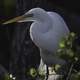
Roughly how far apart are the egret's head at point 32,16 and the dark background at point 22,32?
0.25 metres

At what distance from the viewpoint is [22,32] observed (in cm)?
248

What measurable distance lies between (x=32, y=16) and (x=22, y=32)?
2.01 ft

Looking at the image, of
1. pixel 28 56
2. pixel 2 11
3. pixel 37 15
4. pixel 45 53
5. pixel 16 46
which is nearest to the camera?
pixel 37 15

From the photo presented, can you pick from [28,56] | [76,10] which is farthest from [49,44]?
[76,10]

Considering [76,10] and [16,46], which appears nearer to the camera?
[16,46]

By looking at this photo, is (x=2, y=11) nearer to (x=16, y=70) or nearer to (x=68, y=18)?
(x=68, y=18)

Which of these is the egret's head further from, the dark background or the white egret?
the dark background

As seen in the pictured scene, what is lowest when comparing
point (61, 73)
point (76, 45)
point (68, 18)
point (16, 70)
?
point (16, 70)

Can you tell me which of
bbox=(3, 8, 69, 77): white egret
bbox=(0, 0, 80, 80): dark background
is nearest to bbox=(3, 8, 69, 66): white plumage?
bbox=(3, 8, 69, 77): white egret

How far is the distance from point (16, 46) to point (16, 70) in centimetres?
18

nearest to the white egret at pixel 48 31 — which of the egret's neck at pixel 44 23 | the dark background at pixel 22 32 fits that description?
the egret's neck at pixel 44 23

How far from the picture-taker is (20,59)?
247 cm

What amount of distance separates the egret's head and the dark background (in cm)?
25

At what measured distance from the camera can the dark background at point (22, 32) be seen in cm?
238
